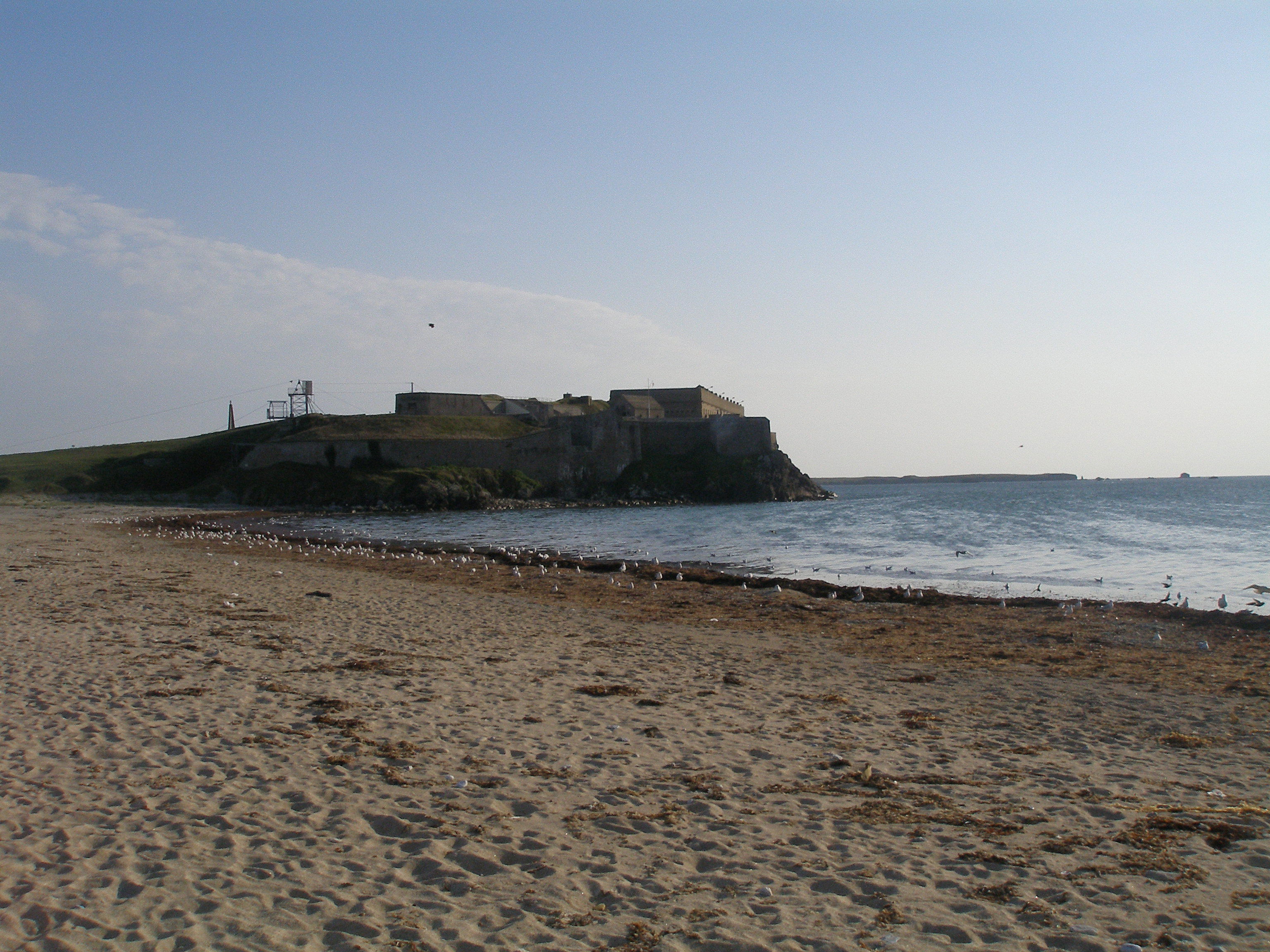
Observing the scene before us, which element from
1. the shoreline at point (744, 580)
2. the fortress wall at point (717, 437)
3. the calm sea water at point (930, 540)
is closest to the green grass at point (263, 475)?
the calm sea water at point (930, 540)

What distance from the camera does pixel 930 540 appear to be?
36.3 meters

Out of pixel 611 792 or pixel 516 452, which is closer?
pixel 611 792

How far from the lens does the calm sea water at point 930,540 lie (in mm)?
23109

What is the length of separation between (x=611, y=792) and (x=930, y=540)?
32.7 metres

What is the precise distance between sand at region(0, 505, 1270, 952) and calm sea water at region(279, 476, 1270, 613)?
11424 mm

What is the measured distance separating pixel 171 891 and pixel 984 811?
16.8 feet

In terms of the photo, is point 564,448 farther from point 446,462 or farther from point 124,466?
point 124,466

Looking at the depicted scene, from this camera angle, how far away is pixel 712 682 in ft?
33.0

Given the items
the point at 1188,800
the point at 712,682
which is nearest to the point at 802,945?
the point at 1188,800

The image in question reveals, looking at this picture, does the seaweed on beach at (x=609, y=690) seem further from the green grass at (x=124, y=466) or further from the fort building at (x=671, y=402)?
the fort building at (x=671, y=402)

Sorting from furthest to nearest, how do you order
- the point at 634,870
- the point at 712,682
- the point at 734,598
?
1. the point at 734,598
2. the point at 712,682
3. the point at 634,870

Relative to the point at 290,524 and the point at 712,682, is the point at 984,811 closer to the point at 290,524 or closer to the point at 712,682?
the point at 712,682

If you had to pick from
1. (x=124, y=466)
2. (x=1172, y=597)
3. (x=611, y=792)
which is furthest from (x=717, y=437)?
(x=611, y=792)

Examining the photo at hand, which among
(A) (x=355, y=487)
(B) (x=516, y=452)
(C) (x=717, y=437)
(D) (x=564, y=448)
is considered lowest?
(A) (x=355, y=487)
